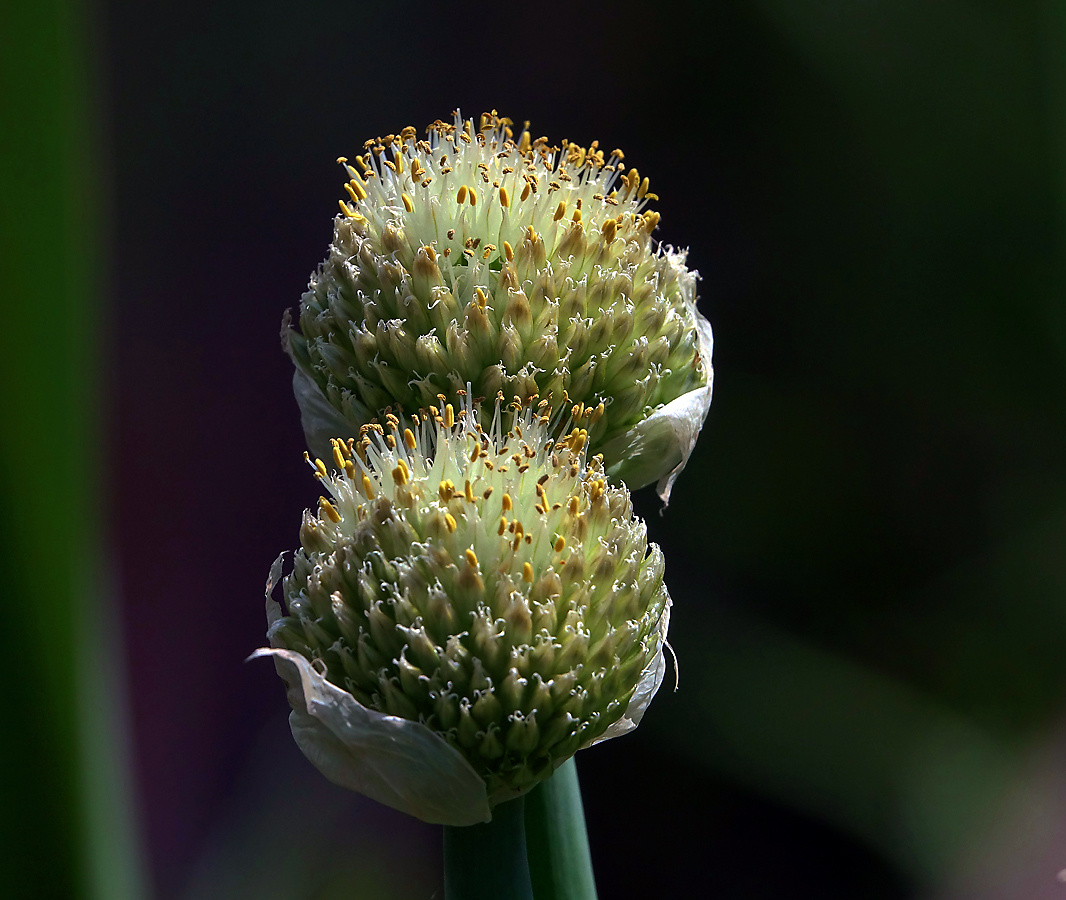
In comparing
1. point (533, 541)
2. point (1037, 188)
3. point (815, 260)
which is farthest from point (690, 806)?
point (533, 541)

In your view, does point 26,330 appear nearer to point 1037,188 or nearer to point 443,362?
point 443,362

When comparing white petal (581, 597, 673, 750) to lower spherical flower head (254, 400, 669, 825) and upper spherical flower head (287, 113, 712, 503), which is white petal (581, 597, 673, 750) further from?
upper spherical flower head (287, 113, 712, 503)

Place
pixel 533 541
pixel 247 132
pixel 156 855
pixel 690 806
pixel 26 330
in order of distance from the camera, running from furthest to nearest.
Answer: pixel 247 132 → pixel 690 806 → pixel 156 855 → pixel 533 541 → pixel 26 330

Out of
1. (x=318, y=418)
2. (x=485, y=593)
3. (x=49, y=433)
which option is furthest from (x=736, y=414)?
(x=49, y=433)

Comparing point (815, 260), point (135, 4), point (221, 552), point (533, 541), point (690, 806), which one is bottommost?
point (690, 806)

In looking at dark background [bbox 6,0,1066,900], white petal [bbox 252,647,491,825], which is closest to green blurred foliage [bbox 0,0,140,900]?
white petal [bbox 252,647,491,825]

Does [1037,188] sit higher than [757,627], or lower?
higher
